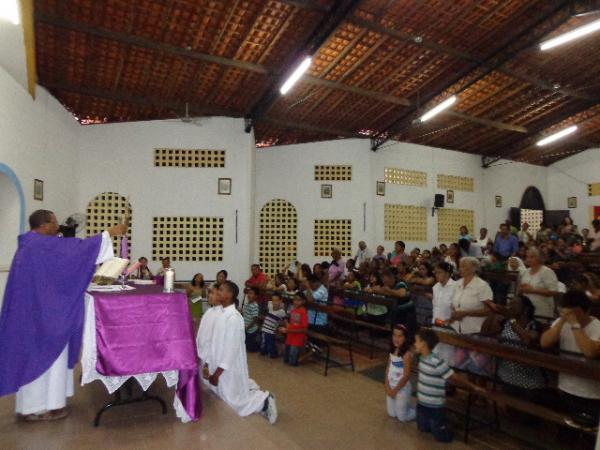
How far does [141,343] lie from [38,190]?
20.0 ft

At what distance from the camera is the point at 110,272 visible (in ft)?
15.4

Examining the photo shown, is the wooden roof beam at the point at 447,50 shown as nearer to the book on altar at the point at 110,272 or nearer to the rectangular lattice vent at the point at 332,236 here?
the rectangular lattice vent at the point at 332,236

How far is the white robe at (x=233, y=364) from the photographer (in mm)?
4070

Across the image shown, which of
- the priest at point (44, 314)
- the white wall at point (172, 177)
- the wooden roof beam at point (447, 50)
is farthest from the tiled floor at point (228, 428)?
the white wall at point (172, 177)

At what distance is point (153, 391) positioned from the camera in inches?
179

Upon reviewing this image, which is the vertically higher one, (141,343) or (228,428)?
(141,343)

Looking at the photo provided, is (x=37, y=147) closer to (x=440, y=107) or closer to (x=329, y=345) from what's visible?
(x=329, y=345)

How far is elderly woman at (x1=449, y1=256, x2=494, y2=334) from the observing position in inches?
193

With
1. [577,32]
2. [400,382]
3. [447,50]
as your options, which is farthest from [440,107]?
[400,382]

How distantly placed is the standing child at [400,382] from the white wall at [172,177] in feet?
24.5

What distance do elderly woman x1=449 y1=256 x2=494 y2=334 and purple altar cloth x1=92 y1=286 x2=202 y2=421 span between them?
281cm

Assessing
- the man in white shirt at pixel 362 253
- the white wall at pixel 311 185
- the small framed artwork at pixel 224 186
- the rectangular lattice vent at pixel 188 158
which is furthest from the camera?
the white wall at pixel 311 185

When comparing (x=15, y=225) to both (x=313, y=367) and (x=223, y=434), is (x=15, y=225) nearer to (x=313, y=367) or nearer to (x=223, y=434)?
(x=313, y=367)

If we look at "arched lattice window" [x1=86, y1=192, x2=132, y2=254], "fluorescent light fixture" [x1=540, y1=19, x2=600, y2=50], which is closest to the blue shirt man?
"fluorescent light fixture" [x1=540, y1=19, x2=600, y2=50]
